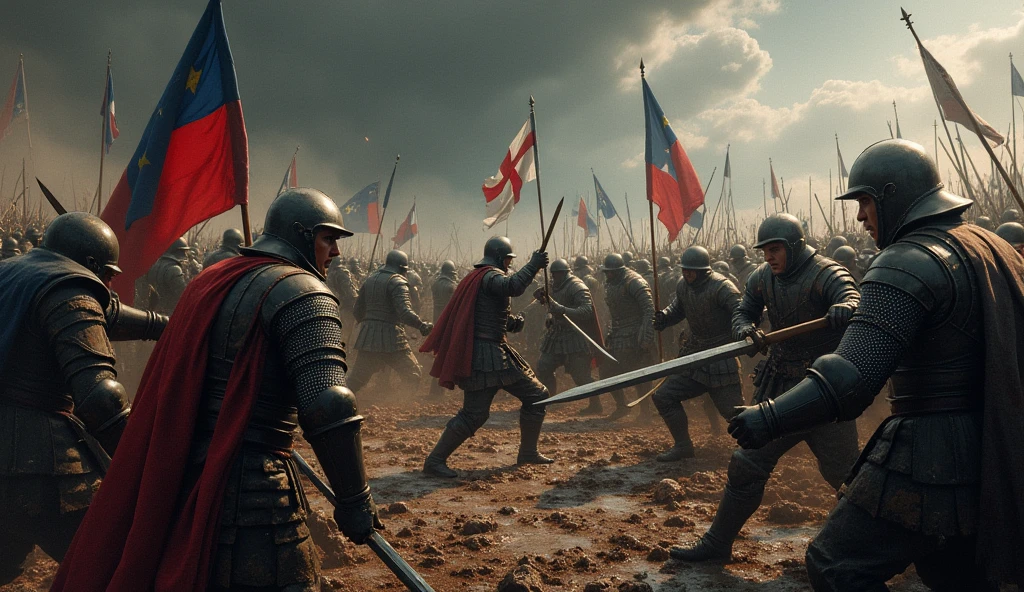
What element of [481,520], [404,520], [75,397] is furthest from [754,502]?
[75,397]

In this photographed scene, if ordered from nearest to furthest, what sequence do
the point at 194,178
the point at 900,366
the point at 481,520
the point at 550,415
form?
the point at 900,366
the point at 194,178
the point at 481,520
the point at 550,415

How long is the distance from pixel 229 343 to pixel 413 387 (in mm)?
9878

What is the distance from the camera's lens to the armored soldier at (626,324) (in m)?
10.4

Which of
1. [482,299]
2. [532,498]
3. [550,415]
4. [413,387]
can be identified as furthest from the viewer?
[413,387]

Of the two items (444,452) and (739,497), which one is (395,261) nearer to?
(444,452)

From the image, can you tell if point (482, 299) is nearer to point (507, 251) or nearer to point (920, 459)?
point (507, 251)

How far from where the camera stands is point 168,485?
2.21 m

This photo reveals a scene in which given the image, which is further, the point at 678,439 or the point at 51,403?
the point at 678,439

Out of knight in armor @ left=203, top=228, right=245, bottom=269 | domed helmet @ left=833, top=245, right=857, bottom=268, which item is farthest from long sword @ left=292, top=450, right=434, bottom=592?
domed helmet @ left=833, top=245, right=857, bottom=268

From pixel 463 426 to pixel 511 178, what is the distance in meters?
3.31

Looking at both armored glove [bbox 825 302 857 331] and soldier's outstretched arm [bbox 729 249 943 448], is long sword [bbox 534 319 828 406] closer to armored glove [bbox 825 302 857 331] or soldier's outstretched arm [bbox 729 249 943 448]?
armored glove [bbox 825 302 857 331]

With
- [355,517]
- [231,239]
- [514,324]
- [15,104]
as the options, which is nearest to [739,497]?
[355,517]

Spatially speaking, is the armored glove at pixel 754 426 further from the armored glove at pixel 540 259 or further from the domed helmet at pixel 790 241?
the armored glove at pixel 540 259

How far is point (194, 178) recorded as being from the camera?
151 inches
